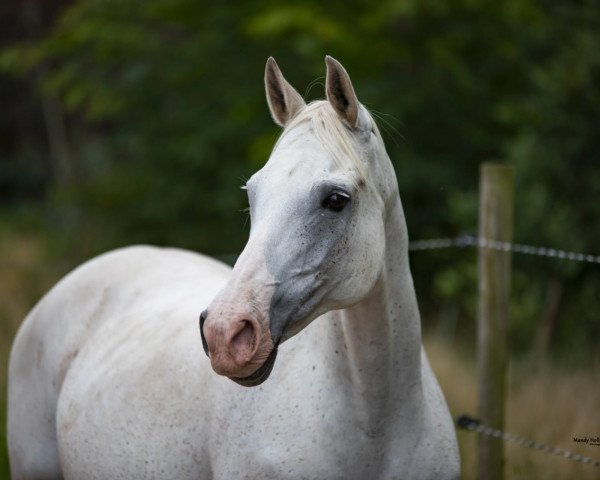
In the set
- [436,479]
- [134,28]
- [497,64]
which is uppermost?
[134,28]

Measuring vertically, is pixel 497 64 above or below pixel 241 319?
above

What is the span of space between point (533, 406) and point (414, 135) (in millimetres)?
3374

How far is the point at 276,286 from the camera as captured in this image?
1.96 metres

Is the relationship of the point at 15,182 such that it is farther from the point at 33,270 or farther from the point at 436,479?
the point at 436,479

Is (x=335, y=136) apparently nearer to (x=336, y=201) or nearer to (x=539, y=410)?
(x=336, y=201)

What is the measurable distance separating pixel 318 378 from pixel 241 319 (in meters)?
0.61

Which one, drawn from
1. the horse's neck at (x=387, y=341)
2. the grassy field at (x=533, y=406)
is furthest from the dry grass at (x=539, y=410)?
the horse's neck at (x=387, y=341)

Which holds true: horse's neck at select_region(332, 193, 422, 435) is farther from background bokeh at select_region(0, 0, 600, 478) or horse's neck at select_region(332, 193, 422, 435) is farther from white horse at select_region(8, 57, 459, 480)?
background bokeh at select_region(0, 0, 600, 478)

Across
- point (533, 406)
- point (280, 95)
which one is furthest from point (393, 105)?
point (280, 95)

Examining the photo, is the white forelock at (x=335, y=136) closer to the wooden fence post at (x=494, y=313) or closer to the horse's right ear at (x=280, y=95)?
the horse's right ear at (x=280, y=95)

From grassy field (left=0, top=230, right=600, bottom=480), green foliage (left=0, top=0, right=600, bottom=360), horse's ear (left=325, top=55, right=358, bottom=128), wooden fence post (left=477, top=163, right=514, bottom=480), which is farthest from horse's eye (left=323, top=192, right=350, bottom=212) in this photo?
green foliage (left=0, top=0, right=600, bottom=360)

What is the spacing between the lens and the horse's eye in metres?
2.07

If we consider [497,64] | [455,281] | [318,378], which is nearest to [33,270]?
[455,281]

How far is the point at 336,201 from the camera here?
81.6 inches
